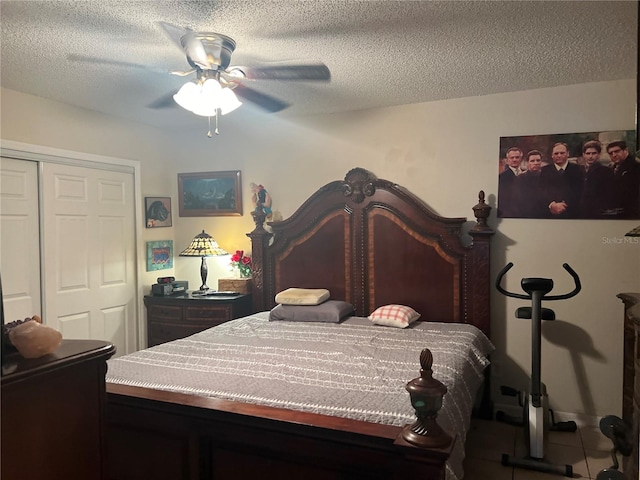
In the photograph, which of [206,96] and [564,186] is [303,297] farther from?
[564,186]

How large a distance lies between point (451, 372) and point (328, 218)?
75.8 inches

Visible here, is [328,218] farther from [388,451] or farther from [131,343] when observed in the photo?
[388,451]

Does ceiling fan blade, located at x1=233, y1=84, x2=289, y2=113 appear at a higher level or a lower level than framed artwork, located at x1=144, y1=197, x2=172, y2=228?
higher

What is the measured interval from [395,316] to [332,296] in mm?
740

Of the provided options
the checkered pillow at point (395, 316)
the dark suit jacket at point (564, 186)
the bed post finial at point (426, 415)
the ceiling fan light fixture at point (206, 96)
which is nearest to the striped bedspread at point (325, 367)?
the checkered pillow at point (395, 316)

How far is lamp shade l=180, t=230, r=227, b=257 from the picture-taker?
420 centimetres

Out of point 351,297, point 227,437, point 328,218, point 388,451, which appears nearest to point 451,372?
point 388,451

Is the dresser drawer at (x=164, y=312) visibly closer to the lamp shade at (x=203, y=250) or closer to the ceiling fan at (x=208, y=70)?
the lamp shade at (x=203, y=250)

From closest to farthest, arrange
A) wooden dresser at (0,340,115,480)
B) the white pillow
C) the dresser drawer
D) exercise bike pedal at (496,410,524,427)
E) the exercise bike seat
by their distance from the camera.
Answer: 1. wooden dresser at (0,340,115,480)
2. the exercise bike seat
3. exercise bike pedal at (496,410,524,427)
4. the white pillow
5. the dresser drawer

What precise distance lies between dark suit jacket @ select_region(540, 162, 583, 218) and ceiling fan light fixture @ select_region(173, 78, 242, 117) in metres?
2.29

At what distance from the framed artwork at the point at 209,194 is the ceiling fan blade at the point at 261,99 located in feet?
2.73

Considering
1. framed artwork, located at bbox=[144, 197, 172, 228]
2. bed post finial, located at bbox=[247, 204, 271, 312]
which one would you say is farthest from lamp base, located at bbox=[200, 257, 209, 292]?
framed artwork, located at bbox=[144, 197, 172, 228]

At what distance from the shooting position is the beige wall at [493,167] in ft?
10.8

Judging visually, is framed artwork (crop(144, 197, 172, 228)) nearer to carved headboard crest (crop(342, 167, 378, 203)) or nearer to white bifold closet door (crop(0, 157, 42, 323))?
white bifold closet door (crop(0, 157, 42, 323))
